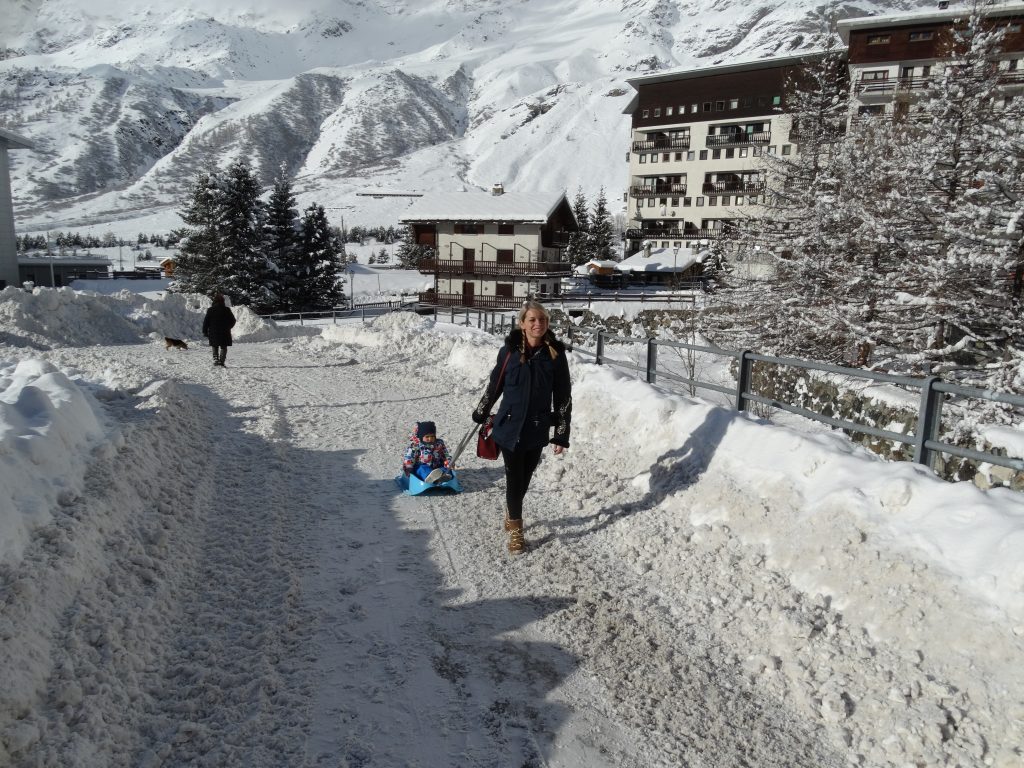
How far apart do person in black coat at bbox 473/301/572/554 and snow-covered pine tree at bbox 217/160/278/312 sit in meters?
39.2

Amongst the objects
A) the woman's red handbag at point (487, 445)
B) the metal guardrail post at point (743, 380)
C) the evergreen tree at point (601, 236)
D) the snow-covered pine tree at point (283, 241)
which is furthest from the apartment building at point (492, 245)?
the woman's red handbag at point (487, 445)

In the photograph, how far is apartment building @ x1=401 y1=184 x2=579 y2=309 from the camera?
150 feet

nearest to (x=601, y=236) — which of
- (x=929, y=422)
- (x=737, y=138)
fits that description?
(x=737, y=138)

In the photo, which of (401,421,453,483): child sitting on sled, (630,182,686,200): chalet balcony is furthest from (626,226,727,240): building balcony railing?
(401,421,453,483): child sitting on sled

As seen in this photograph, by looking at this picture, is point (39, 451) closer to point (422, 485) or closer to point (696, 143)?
point (422, 485)

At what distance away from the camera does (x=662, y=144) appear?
6912 cm

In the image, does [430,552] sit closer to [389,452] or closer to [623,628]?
[623,628]

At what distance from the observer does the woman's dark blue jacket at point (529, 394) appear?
5.11m

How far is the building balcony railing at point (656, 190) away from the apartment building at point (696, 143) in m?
0.11

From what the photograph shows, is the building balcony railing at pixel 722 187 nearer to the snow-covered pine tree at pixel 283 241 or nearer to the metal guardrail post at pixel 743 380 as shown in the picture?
the snow-covered pine tree at pixel 283 241

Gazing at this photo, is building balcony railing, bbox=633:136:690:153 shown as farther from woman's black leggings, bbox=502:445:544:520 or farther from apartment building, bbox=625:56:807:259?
woman's black leggings, bbox=502:445:544:520

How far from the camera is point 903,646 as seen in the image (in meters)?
3.53

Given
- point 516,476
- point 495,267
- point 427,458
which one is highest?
point 495,267

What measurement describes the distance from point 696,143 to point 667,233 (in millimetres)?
9830
